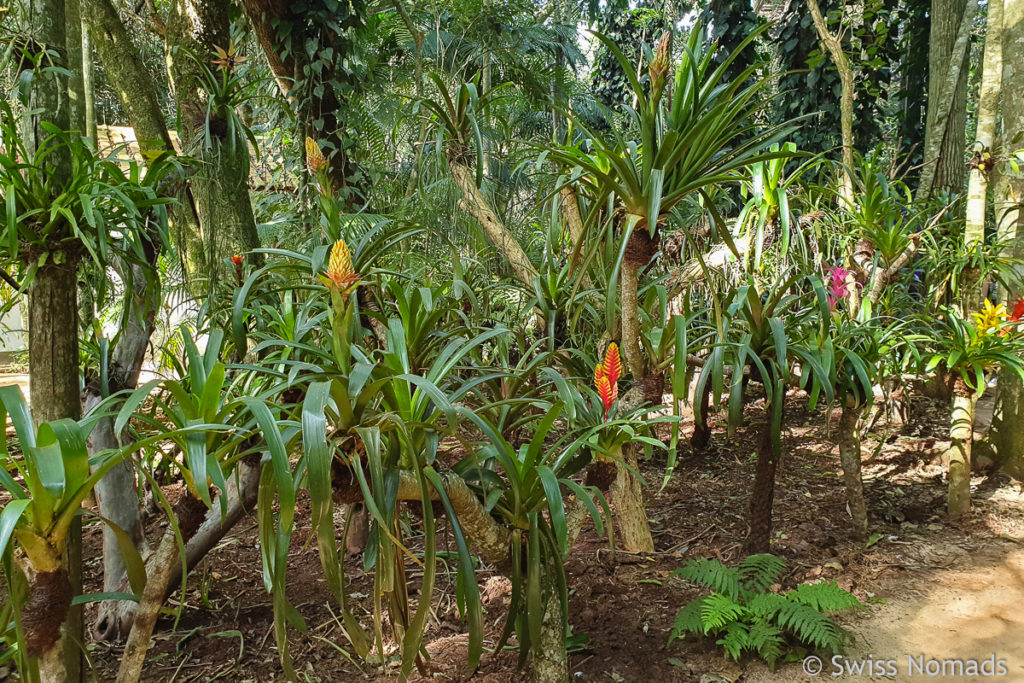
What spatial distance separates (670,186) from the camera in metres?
1.58

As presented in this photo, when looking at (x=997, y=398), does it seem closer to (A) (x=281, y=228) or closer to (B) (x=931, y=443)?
(B) (x=931, y=443)

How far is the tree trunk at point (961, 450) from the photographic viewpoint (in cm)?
234

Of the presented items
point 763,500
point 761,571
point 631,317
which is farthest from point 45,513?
point 763,500

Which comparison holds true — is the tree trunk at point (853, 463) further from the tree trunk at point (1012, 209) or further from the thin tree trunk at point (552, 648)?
the thin tree trunk at point (552, 648)

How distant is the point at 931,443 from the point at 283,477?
3.41 meters

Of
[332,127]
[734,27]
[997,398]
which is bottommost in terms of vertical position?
[997,398]

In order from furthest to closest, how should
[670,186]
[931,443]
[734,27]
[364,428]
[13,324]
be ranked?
[13,324], [734,27], [931,443], [670,186], [364,428]

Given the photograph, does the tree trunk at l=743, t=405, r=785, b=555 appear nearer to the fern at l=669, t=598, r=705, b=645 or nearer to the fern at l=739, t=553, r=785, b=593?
the fern at l=739, t=553, r=785, b=593

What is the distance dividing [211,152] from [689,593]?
2016 mm

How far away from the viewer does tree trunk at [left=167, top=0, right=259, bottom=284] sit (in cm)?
201

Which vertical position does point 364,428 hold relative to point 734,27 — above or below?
below

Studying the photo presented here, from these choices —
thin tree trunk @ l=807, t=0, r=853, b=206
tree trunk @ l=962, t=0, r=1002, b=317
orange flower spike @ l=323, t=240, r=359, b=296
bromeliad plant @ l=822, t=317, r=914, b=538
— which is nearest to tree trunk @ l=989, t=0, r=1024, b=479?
tree trunk @ l=962, t=0, r=1002, b=317

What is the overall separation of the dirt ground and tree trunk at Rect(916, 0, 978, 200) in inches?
83.4

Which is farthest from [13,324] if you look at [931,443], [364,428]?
[931,443]
